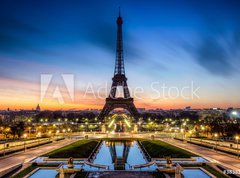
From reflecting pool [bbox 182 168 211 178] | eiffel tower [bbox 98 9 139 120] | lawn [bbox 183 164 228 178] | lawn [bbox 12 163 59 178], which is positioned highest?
eiffel tower [bbox 98 9 139 120]

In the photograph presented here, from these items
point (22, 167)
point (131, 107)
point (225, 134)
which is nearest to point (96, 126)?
point (131, 107)

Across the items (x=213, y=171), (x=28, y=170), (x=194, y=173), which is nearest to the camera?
(x=194, y=173)

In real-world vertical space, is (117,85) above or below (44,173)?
above

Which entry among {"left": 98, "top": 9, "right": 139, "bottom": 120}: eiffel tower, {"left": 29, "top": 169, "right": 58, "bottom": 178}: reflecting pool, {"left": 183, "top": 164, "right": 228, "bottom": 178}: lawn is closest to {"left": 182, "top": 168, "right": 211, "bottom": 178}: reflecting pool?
{"left": 183, "top": 164, "right": 228, "bottom": 178}: lawn

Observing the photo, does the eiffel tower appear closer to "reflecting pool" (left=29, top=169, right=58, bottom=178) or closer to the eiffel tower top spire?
the eiffel tower top spire

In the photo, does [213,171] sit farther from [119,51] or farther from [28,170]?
[119,51]

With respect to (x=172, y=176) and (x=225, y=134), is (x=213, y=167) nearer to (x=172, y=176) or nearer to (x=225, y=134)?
(x=172, y=176)

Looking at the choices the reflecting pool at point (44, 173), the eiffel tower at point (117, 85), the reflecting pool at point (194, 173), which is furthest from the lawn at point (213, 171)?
the eiffel tower at point (117, 85)

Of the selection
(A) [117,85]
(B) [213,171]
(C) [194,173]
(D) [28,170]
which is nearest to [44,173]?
(D) [28,170]

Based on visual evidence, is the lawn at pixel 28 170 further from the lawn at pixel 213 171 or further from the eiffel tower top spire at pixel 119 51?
the eiffel tower top spire at pixel 119 51

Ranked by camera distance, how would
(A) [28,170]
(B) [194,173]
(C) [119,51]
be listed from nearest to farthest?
1. (B) [194,173]
2. (A) [28,170]
3. (C) [119,51]

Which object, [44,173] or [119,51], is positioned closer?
[44,173]
